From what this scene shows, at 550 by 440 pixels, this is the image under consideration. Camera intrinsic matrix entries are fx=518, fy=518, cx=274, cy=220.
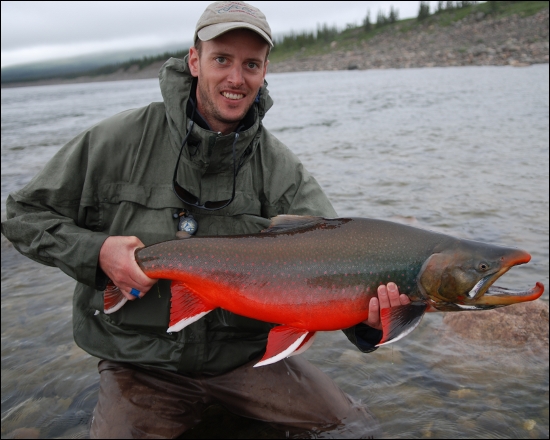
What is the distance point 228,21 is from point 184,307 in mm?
1606

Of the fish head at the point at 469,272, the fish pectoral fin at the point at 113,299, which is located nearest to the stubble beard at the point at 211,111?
the fish pectoral fin at the point at 113,299

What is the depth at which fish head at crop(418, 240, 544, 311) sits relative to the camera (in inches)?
91.6

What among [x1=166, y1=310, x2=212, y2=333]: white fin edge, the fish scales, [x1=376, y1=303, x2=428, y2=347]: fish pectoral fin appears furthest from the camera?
[x1=166, y1=310, x2=212, y2=333]: white fin edge

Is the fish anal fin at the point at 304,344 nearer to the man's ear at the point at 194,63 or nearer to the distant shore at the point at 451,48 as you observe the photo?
the man's ear at the point at 194,63

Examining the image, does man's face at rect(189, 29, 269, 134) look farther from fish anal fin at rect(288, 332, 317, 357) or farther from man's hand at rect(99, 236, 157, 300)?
fish anal fin at rect(288, 332, 317, 357)

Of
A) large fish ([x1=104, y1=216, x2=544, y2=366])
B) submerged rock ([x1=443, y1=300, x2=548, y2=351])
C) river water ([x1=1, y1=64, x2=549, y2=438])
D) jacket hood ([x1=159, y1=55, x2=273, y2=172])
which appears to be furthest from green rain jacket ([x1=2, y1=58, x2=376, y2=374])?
submerged rock ([x1=443, y1=300, x2=548, y2=351])

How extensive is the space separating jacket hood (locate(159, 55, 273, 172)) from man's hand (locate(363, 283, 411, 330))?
115 centimetres

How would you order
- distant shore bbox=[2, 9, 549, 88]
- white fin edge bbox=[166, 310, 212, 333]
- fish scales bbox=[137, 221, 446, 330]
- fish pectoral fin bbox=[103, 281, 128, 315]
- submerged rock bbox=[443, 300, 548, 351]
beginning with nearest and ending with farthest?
fish scales bbox=[137, 221, 446, 330] → white fin edge bbox=[166, 310, 212, 333] → fish pectoral fin bbox=[103, 281, 128, 315] → submerged rock bbox=[443, 300, 548, 351] → distant shore bbox=[2, 9, 549, 88]

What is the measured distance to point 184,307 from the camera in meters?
2.64

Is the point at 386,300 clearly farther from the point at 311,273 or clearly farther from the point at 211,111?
the point at 211,111

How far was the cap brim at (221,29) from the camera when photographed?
2.86 metres

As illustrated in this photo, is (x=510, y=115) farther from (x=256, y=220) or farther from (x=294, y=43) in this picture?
(x=294, y=43)

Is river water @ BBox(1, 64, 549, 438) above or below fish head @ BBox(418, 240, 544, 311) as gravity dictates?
below

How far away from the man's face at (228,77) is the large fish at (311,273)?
78 cm
